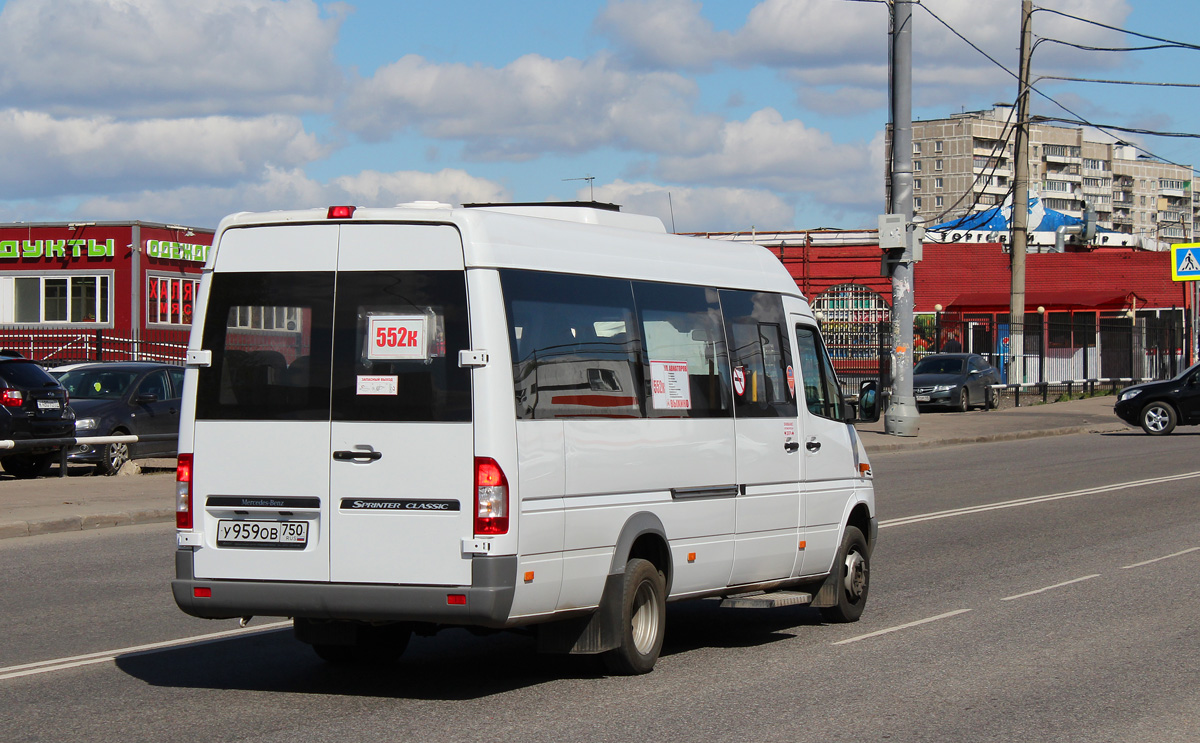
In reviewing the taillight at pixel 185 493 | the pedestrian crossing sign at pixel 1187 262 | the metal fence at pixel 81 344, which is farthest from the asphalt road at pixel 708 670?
the pedestrian crossing sign at pixel 1187 262

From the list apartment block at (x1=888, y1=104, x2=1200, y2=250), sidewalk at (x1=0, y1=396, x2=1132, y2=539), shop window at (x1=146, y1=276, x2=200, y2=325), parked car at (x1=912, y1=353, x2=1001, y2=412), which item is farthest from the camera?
apartment block at (x1=888, y1=104, x2=1200, y2=250)

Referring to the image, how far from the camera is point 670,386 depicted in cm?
786

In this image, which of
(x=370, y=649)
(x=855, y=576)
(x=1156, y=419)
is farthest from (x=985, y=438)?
(x=370, y=649)

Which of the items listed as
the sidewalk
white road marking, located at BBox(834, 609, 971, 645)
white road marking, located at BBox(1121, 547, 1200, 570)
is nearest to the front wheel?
the sidewalk

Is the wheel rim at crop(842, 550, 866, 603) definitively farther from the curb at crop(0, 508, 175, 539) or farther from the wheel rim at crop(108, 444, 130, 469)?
the wheel rim at crop(108, 444, 130, 469)

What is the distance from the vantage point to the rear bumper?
651 centimetres

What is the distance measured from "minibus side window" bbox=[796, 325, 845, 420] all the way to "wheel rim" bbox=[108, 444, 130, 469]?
517 inches

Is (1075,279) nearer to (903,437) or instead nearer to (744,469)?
(903,437)

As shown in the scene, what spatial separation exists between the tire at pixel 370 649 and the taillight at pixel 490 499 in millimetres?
1508

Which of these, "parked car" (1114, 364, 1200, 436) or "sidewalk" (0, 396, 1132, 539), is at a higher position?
"parked car" (1114, 364, 1200, 436)

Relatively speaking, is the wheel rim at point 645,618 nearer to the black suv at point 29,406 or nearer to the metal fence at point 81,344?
the black suv at point 29,406

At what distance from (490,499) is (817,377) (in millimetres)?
3506

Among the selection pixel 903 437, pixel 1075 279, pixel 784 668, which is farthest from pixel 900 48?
pixel 1075 279

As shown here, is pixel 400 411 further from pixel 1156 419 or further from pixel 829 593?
pixel 1156 419
